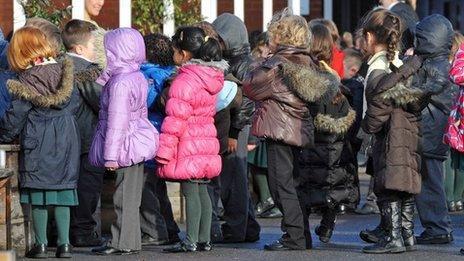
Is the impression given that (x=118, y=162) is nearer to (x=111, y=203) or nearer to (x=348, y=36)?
(x=111, y=203)

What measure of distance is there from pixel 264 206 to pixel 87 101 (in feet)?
9.92

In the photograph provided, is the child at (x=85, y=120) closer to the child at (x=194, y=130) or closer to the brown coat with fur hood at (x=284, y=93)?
the child at (x=194, y=130)

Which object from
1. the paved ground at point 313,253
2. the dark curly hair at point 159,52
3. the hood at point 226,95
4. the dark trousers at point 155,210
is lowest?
the paved ground at point 313,253

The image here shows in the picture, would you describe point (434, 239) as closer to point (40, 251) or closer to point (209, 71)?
point (209, 71)

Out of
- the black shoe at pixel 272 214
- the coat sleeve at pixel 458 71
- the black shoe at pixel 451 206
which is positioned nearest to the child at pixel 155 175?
the coat sleeve at pixel 458 71

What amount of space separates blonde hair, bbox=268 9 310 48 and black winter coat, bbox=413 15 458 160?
0.84m


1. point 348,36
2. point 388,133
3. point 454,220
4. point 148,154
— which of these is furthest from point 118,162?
point 348,36

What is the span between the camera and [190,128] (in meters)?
11.6

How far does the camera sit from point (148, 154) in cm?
1156

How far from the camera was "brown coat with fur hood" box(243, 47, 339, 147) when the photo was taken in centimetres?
1167

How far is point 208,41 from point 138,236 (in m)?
1.47

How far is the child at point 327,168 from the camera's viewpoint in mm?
12117

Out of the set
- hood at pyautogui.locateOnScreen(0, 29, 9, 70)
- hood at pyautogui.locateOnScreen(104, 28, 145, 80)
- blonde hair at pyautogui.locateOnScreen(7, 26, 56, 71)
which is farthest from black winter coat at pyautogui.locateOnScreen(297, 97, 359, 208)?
hood at pyautogui.locateOnScreen(0, 29, 9, 70)

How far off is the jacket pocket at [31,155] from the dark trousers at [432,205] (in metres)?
2.93
